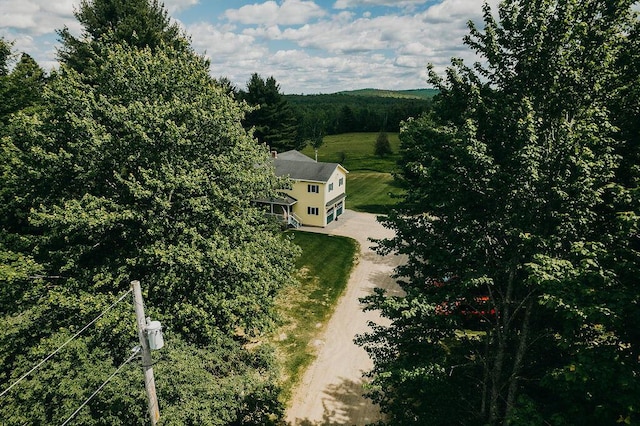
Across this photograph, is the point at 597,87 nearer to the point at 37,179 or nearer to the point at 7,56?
the point at 37,179

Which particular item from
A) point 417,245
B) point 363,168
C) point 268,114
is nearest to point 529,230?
point 417,245

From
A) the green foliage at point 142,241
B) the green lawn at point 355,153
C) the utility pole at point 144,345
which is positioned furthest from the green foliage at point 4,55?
the green lawn at point 355,153

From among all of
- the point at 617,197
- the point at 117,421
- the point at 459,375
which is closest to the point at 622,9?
the point at 617,197

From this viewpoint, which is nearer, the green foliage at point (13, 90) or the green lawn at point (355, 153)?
the green foliage at point (13, 90)

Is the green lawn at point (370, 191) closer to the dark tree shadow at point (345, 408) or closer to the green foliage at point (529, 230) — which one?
the dark tree shadow at point (345, 408)

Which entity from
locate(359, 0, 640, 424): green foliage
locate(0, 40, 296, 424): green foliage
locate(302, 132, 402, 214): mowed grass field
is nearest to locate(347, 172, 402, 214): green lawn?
locate(302, 132, 402, 214): mowed grass field

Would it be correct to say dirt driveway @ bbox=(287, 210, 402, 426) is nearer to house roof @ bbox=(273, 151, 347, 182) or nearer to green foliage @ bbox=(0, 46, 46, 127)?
house roof @ bbox=(273, 151, 347, 182)
